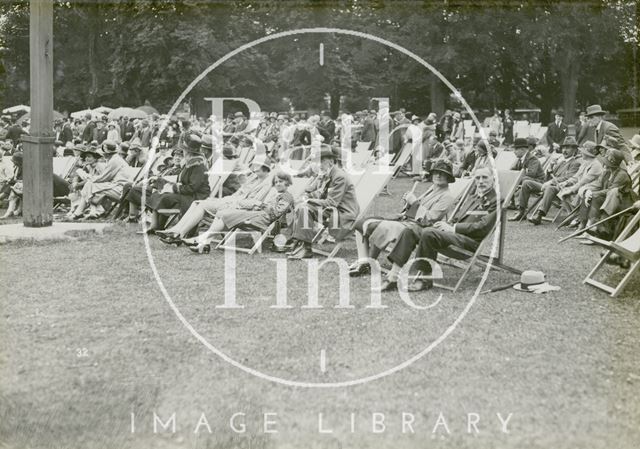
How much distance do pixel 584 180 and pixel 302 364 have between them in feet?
23.0

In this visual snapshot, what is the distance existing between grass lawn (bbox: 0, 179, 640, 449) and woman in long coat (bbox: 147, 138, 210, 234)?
2.54 metres

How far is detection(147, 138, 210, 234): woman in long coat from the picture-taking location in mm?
10500

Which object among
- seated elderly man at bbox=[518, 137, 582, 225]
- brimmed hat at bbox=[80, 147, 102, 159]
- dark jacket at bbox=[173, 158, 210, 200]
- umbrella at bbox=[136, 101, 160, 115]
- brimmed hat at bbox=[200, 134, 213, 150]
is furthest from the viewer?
umbrella at bbox=[136, 101, 160, 115]

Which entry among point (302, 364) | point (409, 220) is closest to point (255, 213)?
point (409, 220)

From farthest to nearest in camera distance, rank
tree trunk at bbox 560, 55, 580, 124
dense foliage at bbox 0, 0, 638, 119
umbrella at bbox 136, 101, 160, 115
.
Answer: umbrella at bbox 136, 101, 160, 115, tree trunk at bbox 560, 55, 580, 124, dense foliage at bbox 0, 0, 638, 119

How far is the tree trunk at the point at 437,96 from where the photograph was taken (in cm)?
3344

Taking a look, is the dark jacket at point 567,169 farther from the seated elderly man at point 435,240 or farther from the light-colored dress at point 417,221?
the seated elderly man at point 435,240

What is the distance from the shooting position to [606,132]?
36.1 feet

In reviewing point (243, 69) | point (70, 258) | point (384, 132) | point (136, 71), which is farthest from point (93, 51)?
point (70, 258)

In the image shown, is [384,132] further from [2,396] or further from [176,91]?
[176,91]

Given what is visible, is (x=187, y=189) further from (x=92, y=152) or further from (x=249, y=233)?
(x=92, y=152)

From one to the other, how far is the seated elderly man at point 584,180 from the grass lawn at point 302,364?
2.73 meters

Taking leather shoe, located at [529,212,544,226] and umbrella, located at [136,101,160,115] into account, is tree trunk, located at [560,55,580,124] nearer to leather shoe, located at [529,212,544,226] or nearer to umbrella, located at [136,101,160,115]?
umbrella, located at [136,101,160,115]

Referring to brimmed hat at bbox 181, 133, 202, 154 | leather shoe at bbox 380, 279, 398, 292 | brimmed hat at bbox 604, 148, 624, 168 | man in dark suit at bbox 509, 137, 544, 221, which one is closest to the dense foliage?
man in dark suit at bbox 509, 137, 544, 221
